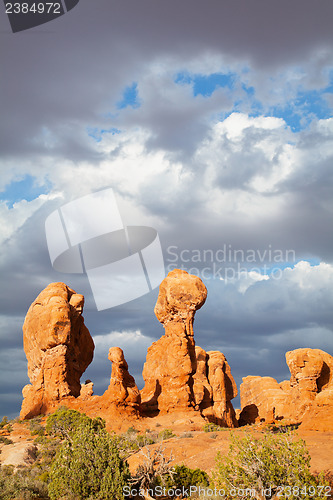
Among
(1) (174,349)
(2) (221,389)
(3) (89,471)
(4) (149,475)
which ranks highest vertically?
(1) (174,349)

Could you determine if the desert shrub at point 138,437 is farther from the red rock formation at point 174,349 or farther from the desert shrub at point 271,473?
the desert shrub at point 271,473

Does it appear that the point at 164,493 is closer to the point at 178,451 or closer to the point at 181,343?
the point at 178,451

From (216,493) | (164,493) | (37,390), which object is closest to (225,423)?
(37,390)

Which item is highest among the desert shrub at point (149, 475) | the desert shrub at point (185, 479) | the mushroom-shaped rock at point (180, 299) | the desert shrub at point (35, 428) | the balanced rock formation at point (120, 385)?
the mushroom-shaped rock at point (180, 299)

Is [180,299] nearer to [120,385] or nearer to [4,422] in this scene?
[120,385]

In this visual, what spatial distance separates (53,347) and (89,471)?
31787mm

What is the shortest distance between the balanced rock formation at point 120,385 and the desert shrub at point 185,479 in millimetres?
21511

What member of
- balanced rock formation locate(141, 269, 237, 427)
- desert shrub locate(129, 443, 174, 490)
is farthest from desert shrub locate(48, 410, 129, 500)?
balanced rock formation locate(141, 269, 237, 427)

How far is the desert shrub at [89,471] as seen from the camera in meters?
20.3

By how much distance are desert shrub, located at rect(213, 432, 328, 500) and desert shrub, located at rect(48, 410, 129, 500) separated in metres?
5.55

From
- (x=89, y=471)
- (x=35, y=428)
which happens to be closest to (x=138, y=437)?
(x=35, y=428)

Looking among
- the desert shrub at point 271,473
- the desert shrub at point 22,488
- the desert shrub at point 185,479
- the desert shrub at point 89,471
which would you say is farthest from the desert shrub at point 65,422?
the desert shrub at point 271,473

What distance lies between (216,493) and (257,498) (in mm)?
2753

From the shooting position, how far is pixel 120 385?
4547 centimetres
